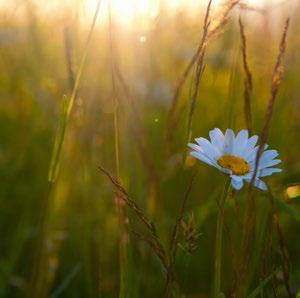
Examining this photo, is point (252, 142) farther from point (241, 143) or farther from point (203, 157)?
point (203, 157)

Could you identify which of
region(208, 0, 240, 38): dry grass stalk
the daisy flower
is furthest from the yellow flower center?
region(208, 0, 240, 38): dry grass stalk

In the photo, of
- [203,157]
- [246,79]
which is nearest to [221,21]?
[246,79]

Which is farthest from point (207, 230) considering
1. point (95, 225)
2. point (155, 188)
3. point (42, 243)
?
point (42, 243)

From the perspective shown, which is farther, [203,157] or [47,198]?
[47,198]

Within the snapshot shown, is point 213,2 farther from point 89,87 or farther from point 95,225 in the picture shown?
point 89,87

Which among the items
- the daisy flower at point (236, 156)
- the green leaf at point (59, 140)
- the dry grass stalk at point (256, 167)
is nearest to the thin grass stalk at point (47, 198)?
the green leaf at point (59, 140)

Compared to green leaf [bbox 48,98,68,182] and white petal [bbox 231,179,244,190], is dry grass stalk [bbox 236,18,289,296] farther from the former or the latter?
green leaf [bbox 48,98,68,182]
